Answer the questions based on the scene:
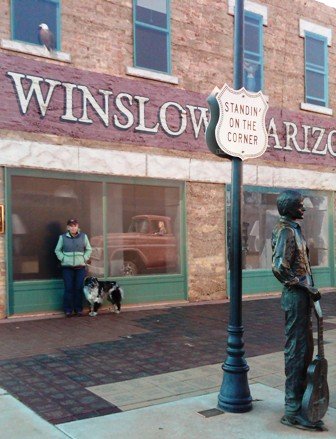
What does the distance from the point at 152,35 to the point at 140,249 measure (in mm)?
4490

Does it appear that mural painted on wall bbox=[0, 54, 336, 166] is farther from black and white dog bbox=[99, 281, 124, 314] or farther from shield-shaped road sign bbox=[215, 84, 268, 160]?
shield-shaped road sign bbox=[215, 84, 268, 160]

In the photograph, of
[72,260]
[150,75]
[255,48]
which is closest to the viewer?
[72,260]

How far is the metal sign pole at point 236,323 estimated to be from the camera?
454cm

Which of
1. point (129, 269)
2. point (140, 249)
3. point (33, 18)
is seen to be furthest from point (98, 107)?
point (129, 269)

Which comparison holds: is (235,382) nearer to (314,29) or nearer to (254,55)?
(254,55)

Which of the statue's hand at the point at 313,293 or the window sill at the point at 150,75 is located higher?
the window sill at the point at 150,75

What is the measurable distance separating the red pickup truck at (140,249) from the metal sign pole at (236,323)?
18.5 feet

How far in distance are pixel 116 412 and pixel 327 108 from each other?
37.7 ft

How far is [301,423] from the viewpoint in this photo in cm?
416

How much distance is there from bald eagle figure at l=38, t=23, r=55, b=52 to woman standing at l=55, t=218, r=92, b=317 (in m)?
3.25

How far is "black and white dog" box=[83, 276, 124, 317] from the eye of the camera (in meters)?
9.25

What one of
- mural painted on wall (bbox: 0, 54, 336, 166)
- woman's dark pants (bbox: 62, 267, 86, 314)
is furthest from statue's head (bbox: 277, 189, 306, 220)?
mural painted on wall (bbox: 0, 54, 336, 166)

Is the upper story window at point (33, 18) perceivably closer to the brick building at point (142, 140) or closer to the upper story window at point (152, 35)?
the brick building at point (142, 140)

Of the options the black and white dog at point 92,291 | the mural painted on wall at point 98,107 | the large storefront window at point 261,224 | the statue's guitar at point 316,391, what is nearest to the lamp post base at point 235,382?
the statue's guitar at point 316,391
